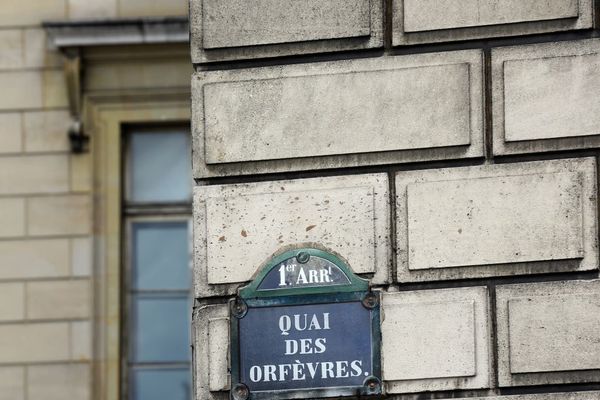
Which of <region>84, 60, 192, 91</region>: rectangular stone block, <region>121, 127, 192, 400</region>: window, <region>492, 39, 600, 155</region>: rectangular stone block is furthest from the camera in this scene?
<region>121, 127, 192, 400</region>: window

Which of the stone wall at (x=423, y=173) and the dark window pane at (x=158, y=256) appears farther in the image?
→ the dark window pane at (x=158, y=256)

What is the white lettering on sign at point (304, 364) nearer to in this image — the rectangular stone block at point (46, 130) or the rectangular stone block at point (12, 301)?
the rectangular stone block at point (12, 301)

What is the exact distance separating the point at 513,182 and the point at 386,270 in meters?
0.66

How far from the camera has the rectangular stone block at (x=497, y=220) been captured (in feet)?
24.2

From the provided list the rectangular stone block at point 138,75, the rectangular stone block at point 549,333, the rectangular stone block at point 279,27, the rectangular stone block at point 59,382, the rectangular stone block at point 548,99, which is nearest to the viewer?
the rectangular stone block at point 549,333

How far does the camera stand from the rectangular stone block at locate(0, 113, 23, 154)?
1484 cm

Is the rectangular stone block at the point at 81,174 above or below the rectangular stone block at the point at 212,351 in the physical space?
above

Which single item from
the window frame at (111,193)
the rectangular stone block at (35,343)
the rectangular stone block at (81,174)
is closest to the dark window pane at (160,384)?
the window frame at (111,193)

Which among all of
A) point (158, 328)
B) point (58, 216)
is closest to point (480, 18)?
point (58, 216)

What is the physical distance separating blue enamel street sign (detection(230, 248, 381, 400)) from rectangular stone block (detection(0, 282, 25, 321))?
24.3ft

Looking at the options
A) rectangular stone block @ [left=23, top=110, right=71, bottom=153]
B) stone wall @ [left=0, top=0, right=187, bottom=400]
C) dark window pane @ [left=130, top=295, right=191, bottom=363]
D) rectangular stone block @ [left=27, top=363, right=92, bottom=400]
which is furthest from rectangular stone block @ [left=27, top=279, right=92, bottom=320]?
rectangular stone block @ [left=23, top=110, right=71, bottom=153]

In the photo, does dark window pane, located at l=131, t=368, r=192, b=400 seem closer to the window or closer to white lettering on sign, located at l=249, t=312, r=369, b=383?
the window

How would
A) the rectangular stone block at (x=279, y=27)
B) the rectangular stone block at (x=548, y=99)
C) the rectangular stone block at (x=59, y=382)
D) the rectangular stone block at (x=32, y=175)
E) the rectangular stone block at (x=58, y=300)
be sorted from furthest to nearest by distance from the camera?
1. the rectangular stone block at (x=32, y=175)
2. the rectangular stone block at (x=58, y=300)
3. the rectangular stone block at (x=59, y=382)
4. the rectangular stone block at (x=279, y=27)
5. the rectangular stone block at (x=548, y=99)

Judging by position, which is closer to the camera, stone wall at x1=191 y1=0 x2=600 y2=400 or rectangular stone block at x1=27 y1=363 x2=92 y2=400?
stone wall at x1=191 y1=0 x2=600 y2=400
